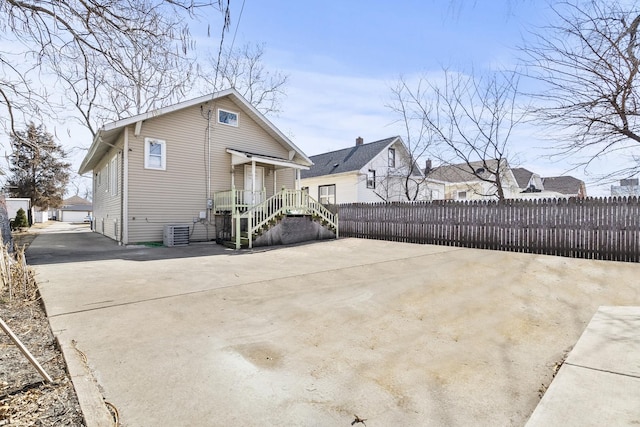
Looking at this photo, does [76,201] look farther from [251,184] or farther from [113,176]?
[251,184]

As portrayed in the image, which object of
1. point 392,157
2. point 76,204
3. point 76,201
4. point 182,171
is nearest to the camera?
point 182,171

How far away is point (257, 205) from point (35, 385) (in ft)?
30.1

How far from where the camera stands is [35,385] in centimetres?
245

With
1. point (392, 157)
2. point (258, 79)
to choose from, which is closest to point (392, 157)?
point (392, 157)

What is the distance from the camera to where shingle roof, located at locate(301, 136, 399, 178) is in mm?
21823

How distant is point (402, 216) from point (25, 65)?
36.5ft

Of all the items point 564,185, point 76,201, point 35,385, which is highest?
point 564,185

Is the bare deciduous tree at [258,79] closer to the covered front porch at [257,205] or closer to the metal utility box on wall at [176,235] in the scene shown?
the covered front porch at [257,205]

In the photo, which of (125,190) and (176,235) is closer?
(125,190)

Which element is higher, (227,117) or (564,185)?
(227,117)

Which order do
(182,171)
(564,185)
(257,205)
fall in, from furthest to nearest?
(564,185) → (182,171) → (257,205)

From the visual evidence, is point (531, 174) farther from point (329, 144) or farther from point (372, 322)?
point (372, 322)

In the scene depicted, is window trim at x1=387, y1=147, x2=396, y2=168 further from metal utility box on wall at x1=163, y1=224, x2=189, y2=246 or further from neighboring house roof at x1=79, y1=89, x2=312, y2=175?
metal utility box on wall at x1=163, y1=224, x2=189, y2=246

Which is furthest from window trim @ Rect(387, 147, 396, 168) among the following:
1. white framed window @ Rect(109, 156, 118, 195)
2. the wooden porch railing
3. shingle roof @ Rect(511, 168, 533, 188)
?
white framed window @ Rect(109, 156, 118, 195)
